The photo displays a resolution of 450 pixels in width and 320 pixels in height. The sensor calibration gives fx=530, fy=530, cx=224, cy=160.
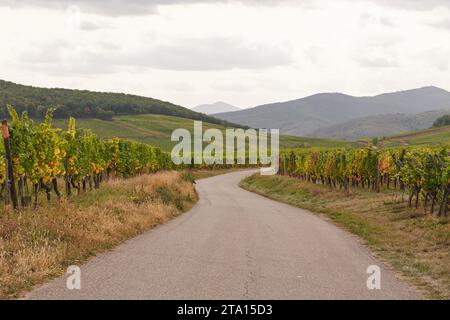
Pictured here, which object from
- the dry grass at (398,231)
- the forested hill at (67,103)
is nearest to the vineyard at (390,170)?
the dry grass at (398,231)

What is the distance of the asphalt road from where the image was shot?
8.95 m

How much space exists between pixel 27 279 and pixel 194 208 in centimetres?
1790

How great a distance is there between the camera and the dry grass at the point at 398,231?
36.9 ft

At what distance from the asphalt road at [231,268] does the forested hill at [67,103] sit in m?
119

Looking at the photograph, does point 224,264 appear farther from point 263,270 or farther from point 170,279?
point 170,279

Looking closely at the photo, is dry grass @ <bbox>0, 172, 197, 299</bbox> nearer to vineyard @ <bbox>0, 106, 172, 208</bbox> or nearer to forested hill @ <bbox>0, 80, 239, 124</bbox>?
vineyard @ <bbox>0, 106, 172, 208</bbox>

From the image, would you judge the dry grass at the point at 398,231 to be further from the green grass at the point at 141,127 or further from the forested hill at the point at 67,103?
the forested hill at the point at 67,103

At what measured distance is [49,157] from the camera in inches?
757

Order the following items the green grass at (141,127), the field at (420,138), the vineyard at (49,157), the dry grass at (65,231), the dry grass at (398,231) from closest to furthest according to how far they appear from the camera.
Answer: the dry grass at (65,231) → the dry grass at (398,231) → the vineyard at (49,157) → the field at (420,138) → the green grass at (141,127)

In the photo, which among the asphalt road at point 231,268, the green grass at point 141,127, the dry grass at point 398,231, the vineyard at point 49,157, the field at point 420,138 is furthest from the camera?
the green grass at point 141,127

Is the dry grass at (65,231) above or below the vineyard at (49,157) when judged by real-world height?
below

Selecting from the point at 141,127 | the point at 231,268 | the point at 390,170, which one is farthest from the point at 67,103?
the point at 231,268

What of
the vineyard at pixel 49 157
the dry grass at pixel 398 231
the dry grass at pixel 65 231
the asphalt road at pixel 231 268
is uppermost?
the vineyard at pixel 49 157
